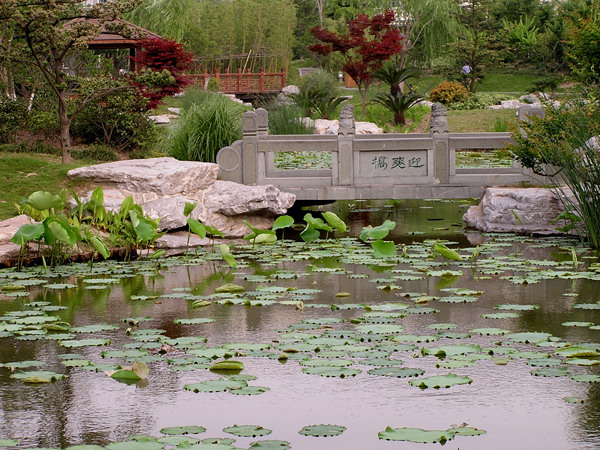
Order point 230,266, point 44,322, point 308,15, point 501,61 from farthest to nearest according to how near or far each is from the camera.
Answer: point 308,15
point 501,61
point 230,266
point 44,322

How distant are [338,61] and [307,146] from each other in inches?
987

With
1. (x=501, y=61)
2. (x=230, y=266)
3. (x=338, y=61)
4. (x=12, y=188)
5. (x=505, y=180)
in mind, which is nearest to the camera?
(x=230, y=266)

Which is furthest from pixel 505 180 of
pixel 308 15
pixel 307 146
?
pixel 308 15

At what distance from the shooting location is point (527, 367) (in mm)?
5289

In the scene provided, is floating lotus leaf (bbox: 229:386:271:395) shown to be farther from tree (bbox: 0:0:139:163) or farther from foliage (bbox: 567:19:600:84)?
foliage (bbox: 567:19:600:84)

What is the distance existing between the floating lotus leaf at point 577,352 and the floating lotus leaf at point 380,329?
1029 millimetres

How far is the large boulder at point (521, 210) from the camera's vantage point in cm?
1105

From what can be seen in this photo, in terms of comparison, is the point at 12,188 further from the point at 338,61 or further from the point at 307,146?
the point at 338,61

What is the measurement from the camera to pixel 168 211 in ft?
35.4

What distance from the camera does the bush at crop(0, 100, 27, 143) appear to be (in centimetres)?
1565

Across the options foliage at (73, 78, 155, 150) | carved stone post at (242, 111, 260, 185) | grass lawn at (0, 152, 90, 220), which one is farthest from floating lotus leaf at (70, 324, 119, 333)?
foliage at (73, 78, 155, 150)

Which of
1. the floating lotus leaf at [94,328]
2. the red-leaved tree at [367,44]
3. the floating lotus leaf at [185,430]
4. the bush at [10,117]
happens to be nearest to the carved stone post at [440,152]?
the bush at [10,117]

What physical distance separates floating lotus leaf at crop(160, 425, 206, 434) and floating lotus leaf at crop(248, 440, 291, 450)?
11.2 inches

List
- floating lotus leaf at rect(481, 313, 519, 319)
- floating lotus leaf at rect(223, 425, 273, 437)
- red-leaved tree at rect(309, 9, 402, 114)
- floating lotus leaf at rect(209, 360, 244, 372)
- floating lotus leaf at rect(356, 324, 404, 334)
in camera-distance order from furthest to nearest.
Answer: red-leaved tree at rect(309, 9, 402, 114) < floating lotus leaf at rect(481, 313, 519, 319) < floating lotus leaf at rect(356, 324, 404, 334) < floating lotus leaf at rect(209, 360, 244, 372) < floating lotus leaf at rect(223, 425, 273, 437)
